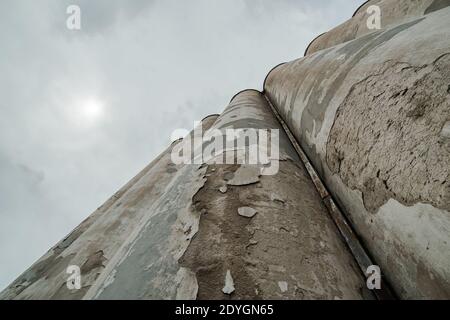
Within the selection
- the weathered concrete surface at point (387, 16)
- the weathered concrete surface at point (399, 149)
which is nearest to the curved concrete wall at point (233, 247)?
the weathered concrete surface at point (399, 149)

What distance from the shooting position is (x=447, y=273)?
0.65 m

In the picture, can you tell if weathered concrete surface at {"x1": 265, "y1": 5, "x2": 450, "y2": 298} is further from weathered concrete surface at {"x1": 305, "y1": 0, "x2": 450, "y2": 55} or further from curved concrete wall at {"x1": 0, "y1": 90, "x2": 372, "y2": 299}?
weathered concrete surface at {"x1": 305, "y1": 0, "x2": 450, "y2": 55}

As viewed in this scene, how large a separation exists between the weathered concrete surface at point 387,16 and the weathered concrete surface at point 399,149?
1.78 ft

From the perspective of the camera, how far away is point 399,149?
82 cm

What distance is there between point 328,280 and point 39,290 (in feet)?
5.43

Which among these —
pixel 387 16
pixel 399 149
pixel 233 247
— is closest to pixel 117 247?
pixel 233 247

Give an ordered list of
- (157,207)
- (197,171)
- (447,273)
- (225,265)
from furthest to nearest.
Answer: (197,171) → (157,207) → (225,265) → (447,273)

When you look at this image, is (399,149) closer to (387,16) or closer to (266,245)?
(266,245)

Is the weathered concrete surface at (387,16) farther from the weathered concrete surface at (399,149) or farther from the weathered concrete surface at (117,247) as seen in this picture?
the weathered concrete surface at (117,247)

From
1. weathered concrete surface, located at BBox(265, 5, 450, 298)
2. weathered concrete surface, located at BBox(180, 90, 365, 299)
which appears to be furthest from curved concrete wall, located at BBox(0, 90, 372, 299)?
weathered concrete surface, located at BBox(265, 5, 450, 298)

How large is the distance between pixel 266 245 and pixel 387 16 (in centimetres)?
341
